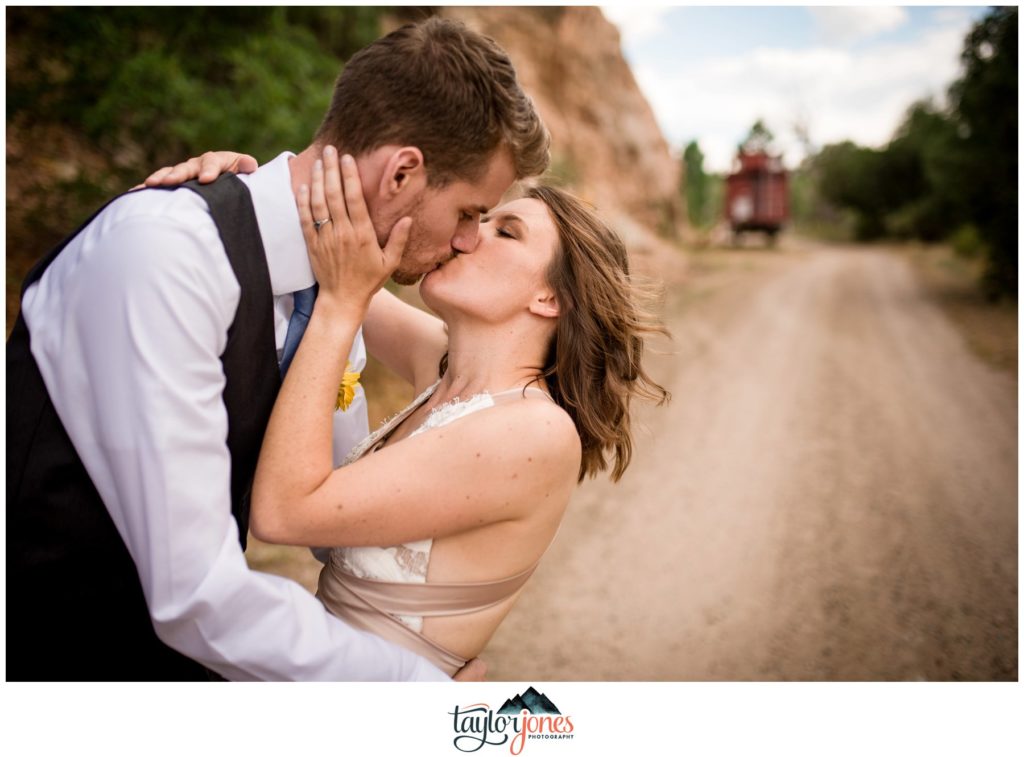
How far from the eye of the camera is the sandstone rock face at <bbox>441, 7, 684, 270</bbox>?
632 inches

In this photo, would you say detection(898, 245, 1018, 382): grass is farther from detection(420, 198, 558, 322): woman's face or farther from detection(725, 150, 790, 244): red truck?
detection(420, 198, 558, 322): woman's face

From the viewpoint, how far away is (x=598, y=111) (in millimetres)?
19203

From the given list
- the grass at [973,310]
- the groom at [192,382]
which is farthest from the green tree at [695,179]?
the groom at [192,382]

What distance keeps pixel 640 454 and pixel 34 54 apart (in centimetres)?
626

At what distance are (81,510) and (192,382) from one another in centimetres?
42

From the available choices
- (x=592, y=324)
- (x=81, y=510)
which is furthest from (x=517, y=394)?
(x=81, y=510)

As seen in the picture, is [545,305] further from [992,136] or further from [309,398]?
[992,136]

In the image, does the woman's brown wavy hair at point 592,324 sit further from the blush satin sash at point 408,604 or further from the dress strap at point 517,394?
the blush satin sash at point 408,604

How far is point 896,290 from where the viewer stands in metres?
17.1

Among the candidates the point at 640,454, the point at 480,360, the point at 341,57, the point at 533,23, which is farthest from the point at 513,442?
the point at 533,23

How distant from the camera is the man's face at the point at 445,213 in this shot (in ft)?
6.27

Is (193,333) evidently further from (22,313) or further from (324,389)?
(22,313)

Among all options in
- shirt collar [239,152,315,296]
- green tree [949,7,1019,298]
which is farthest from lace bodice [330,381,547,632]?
green tree [949,7,1019,298]
